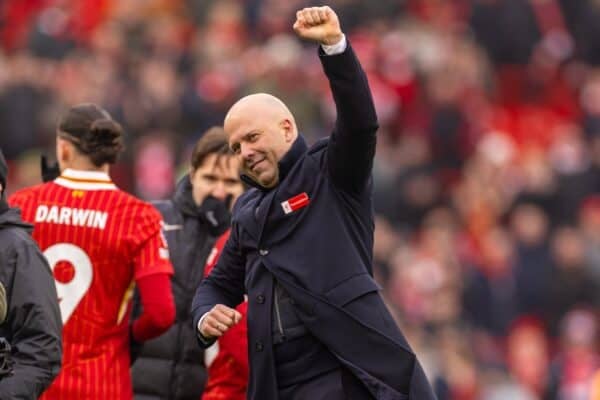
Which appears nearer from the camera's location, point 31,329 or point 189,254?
point 31,329

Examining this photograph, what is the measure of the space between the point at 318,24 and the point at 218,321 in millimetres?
1267

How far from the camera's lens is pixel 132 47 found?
2070 centimetres

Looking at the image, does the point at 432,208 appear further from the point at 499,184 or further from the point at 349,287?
the point at 349,287

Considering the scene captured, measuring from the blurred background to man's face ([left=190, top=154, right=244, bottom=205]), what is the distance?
6605mm

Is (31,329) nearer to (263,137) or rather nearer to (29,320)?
(29,320)

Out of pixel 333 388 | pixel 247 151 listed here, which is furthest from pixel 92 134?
pixel 333 388

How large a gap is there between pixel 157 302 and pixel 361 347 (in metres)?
1.43

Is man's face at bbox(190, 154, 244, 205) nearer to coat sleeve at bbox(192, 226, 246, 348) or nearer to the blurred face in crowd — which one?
coat sleeve at bbox(192, 226, 246, 348)

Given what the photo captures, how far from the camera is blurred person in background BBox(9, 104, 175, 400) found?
27.9 feet

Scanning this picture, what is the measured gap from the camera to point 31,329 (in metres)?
7.52

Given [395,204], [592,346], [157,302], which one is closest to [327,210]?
[157,302]

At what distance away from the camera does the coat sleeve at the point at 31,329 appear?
748 cm

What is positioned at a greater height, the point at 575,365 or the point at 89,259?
the point at 89,259

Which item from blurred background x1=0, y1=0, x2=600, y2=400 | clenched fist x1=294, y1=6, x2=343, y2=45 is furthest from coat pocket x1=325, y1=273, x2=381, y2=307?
blurred background x1=0, y1=0, x2=600, y2=400
